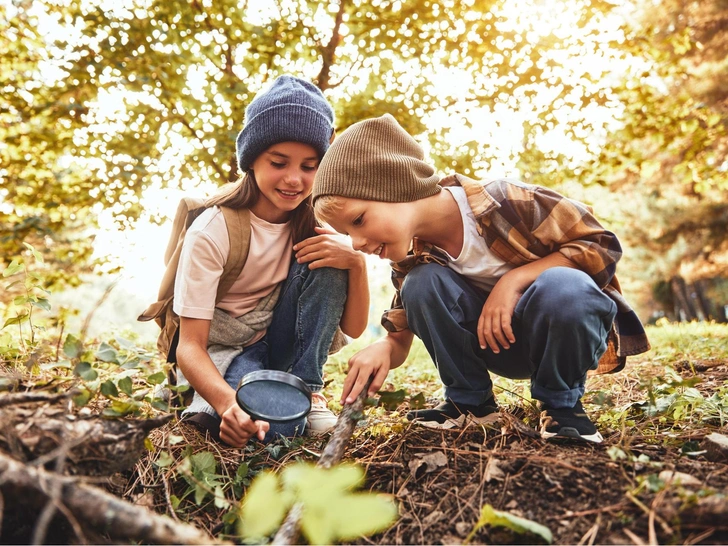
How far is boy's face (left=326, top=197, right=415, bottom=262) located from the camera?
1944mm

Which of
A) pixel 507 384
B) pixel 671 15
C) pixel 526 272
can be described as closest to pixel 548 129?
pixel 507 384

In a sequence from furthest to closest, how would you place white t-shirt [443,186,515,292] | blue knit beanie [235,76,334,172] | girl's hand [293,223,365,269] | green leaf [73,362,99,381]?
1. girl's hand [293,223,365,269]
2. blue knit beanie [235,76,334,172]
3. white t-shirt [443,186,515,292]
4. green leaf [73,362,99,381]

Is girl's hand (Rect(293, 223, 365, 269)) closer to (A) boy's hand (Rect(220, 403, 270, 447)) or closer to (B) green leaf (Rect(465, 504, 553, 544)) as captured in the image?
(A) boy's hand (Rect(220, 403, 270, 447))

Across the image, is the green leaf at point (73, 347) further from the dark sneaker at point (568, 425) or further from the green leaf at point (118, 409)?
the dark sneaker at point (568, 425)

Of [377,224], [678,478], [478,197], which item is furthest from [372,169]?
[678,478]

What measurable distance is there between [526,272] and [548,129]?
10.1 ft

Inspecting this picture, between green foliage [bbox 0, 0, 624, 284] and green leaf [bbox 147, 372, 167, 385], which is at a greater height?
green foliage [bbox 0, 0, 624, 284]

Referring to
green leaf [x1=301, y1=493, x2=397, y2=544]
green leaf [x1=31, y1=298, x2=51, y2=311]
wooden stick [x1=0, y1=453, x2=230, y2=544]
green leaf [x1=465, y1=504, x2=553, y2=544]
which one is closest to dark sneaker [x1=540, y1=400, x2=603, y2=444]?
green leaf [x1=465, y1=504, x2=553, y2=544]

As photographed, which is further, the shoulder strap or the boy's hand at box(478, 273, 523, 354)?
the shoulder strap

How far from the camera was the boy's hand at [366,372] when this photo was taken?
1.77 m

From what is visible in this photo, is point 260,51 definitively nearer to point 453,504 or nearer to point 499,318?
point 499,318

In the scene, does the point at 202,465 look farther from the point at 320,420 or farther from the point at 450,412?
the point at 450,412

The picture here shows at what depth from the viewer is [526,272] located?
1881 mm

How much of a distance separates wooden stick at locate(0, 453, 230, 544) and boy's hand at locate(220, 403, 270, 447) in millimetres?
844
